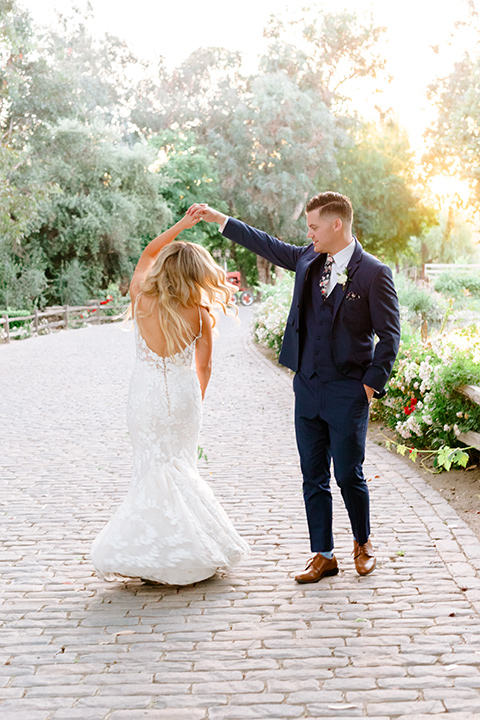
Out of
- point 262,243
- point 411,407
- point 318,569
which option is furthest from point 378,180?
point 318,569

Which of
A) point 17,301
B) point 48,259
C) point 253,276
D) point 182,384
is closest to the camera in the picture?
point 182,384

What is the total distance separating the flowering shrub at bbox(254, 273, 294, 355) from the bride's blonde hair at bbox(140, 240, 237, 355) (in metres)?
11.9

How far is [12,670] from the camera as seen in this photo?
3363mm

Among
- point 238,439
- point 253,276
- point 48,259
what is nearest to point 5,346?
point 48,259

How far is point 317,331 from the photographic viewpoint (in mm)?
4223

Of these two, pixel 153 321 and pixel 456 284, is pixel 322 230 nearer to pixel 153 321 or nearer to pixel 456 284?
pixel 153 321

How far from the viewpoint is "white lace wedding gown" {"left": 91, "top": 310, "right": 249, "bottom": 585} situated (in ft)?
13.9

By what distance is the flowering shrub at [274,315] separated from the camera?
16723mm

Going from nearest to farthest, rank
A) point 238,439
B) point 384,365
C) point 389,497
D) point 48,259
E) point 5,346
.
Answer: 1. point 384,365
2. point 389,497
3. point 238,439
4. point 5,346
5. point 48,259

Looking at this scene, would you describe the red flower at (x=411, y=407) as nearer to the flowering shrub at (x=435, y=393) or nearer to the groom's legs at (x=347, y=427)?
the flowering shrub at (x=435, y=393)

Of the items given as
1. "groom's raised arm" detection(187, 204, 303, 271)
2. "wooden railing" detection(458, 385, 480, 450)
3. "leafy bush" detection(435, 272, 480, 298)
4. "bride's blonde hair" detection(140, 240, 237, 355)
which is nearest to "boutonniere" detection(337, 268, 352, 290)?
"groom's raised arm" detection(187, 204, 303, 271)

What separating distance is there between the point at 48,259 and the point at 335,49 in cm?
2502

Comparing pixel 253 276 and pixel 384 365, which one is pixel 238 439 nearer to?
pixel 384 365

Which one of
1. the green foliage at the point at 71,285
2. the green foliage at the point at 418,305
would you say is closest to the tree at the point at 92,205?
the green foliage at the point at 71,285
